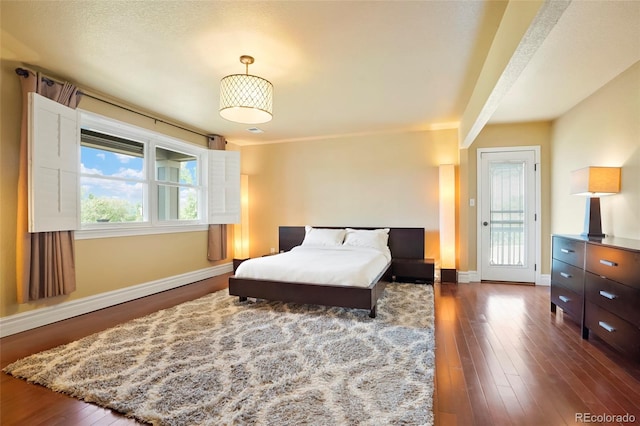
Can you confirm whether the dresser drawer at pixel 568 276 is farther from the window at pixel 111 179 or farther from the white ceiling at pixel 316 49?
the window at pixel 111 179

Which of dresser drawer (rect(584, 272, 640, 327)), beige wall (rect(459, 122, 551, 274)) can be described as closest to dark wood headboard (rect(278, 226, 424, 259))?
beige wall (rect(459, 122, 551, 274))

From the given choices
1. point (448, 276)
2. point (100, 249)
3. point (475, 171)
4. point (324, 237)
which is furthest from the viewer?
point (324, 237)

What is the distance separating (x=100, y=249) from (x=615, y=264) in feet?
16.1

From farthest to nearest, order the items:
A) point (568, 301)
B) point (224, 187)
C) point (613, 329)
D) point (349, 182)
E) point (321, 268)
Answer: point (349, 182)
point (224, 187)
point (321, 268)
point (568, 301)
point (613, 329)

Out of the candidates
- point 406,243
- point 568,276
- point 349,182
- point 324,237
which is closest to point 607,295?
point 568,276

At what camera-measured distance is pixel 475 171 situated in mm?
4574

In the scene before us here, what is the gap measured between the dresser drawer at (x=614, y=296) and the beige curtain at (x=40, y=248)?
479cm

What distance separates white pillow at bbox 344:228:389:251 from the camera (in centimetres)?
441

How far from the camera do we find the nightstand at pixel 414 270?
4250mm

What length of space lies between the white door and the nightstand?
95 cm

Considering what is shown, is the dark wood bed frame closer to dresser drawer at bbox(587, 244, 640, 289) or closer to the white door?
dresser drawer at bbox(587, 244, 640, 289)

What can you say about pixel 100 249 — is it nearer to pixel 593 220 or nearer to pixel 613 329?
pixel 613 329

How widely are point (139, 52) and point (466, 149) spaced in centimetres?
430

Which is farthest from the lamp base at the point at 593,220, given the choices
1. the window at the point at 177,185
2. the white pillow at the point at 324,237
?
the window at the point at 177,185
